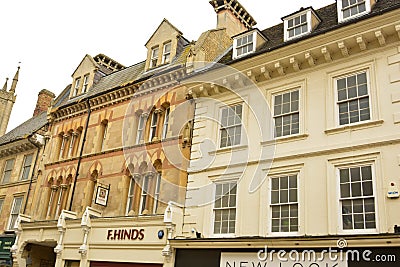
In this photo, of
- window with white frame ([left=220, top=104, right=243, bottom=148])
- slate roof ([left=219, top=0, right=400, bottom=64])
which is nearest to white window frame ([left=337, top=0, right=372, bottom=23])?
slate roof ([left=219, top=0, right=400, bottom=64])

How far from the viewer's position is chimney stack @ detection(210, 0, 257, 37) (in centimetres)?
2147

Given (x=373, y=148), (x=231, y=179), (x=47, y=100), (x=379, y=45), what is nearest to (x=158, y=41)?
(x=231, y=179)

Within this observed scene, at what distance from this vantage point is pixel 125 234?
1554 centimetres

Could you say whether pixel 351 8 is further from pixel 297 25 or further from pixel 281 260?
pixel 281 260

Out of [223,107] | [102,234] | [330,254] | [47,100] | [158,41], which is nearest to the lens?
[330,254]

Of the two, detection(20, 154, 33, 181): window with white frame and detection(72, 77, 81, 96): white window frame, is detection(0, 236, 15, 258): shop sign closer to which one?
detection(20, 154, 33, 181): window with white frame

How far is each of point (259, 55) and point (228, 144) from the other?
11.4ft

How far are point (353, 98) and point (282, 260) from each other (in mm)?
5402

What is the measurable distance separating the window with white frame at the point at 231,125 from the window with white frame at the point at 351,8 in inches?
192

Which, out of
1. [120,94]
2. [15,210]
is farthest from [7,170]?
[120,94]

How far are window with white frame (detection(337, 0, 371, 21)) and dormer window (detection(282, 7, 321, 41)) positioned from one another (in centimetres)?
109

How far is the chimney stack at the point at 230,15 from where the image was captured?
21.5 metres

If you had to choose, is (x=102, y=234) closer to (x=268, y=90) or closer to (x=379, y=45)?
(x=268, y=90)

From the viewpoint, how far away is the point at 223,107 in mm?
15375
